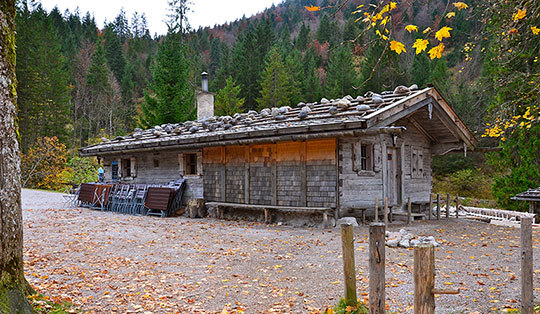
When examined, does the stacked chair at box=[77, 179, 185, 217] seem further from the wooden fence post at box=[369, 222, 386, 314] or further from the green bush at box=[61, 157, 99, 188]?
the wooden fence post at box=[369, 222, 386, 314]

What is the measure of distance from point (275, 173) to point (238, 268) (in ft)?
20.8

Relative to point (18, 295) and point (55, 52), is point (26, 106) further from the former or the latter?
point (18, 295)

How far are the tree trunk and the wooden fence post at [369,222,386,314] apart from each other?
379 cm

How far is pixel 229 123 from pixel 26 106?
26479mm

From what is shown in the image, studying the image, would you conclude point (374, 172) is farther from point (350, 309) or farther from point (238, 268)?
point (350, 309)

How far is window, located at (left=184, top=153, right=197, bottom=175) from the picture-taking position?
54.2 feet

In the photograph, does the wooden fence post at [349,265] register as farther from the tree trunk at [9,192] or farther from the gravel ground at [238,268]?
the tree trunk at [9,192]

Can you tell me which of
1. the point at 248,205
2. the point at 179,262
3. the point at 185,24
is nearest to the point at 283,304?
the point at 179,262

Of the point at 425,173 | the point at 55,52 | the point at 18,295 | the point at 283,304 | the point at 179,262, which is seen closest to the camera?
the point at 18,295

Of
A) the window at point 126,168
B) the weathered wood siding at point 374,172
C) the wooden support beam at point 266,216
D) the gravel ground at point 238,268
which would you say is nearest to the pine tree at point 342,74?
the window at point 126,168

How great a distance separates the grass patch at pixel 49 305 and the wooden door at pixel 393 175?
425 inches

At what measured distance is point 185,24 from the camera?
35.8 meters

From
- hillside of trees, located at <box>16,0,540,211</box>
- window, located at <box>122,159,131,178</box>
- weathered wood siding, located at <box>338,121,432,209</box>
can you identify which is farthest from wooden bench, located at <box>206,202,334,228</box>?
hillside of trees, located at <box>16,0,540,211</box>

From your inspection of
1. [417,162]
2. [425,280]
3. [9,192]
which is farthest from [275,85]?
[425,280]
